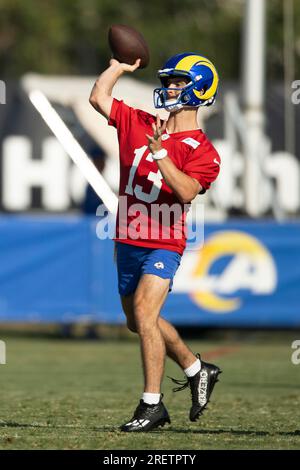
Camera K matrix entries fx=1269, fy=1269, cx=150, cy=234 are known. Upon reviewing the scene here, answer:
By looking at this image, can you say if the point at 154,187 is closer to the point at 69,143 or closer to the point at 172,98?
the point at 172,98

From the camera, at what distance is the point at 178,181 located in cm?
710

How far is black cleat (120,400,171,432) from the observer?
7246mm

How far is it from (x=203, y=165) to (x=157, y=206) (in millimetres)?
362

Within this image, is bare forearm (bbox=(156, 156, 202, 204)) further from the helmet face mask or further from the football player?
the helmet face mask

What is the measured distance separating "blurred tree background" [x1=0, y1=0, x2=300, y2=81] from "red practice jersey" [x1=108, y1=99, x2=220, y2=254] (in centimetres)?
2313

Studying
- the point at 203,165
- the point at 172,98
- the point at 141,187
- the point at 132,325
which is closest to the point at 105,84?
the point at 172,98

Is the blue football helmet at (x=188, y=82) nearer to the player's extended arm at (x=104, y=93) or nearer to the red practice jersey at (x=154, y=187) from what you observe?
the red practice jersey at (x=154, y=187)

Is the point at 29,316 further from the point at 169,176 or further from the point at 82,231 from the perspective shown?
the point at 169,176

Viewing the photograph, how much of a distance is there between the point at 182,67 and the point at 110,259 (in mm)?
7716

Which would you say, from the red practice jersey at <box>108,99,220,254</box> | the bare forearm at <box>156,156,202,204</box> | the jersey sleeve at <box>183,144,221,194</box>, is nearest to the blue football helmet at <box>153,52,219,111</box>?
the red practice jersey at <box>108,99,220,254</box>

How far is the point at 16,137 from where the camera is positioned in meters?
19.7

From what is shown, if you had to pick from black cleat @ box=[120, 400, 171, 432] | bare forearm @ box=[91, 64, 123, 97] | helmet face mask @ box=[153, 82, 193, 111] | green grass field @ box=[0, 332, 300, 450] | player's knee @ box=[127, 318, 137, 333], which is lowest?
green grass field @ box=[0, 332, 300, 450]

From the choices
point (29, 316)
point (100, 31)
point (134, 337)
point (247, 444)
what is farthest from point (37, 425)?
point (100, 31)

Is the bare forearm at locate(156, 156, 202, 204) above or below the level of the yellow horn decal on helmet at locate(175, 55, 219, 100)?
below
